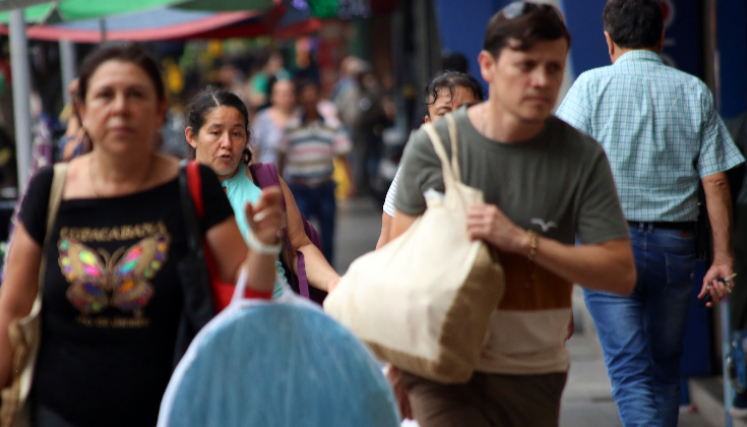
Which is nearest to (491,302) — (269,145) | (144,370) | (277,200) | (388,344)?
(388,344)

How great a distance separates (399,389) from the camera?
3.06 metres

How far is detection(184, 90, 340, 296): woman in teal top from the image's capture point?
392 centimetres

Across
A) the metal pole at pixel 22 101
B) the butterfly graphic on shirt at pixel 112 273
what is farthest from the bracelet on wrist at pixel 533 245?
the metal pole at pixel 22 101

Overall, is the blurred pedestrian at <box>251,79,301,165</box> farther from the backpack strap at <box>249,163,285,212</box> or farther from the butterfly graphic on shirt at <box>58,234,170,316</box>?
the butterfly graphic on shirt at <box>58,234,170,316</box>

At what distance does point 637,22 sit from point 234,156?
6.02 feet

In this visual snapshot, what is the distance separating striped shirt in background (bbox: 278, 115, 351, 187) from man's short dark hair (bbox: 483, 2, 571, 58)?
24.6 feet

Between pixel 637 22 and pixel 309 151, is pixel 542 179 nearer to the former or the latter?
pixel 637 22

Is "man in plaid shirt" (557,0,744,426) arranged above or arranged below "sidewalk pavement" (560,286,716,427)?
above

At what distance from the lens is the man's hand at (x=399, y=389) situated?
9.70 ft

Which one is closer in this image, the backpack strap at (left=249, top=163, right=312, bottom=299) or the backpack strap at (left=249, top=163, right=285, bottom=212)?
the backpack strap at (left=249, top=163, right=312, bottom=299)

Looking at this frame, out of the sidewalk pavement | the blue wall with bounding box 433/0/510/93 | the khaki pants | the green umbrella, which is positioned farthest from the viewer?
the green umbrella

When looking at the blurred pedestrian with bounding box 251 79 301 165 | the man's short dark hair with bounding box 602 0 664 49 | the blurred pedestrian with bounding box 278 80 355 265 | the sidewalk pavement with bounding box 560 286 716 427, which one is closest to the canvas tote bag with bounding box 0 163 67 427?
the man's short dark hair with bounding box 602 0 664 49

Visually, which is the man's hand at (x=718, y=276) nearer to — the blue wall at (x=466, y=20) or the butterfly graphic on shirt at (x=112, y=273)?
the butterfly graphic on shirt at (x=112, y=273)

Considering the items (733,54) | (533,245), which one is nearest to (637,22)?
(733,54)
